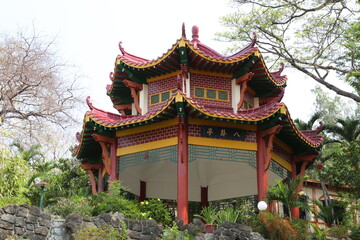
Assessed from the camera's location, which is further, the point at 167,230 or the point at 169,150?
the point at 169,150

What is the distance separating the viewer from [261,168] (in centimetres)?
1406

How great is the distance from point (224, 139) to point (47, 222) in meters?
6.06

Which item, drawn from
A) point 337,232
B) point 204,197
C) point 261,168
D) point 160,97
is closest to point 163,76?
point 160,97

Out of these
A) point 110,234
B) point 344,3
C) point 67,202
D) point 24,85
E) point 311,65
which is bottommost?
point 110,234

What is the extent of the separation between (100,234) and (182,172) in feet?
13.5

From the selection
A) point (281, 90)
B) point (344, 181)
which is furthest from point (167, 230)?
point (344, 181)

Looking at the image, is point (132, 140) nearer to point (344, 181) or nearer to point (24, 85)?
point (24, 85)

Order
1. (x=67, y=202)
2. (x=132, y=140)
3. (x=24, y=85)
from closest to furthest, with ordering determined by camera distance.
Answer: (x=67, y=202)
(x=24, y=85)
(x=132, y=140)

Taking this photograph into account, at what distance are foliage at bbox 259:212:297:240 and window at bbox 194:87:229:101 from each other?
5274 mm

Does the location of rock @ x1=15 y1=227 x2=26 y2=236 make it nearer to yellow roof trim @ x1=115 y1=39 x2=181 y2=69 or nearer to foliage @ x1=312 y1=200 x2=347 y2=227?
yellow roof trim @ x1=115 y1=39 x2=181 y2=69

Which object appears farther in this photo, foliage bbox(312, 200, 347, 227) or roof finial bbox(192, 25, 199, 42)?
roof finial bbox(192, 25, 199, 42)

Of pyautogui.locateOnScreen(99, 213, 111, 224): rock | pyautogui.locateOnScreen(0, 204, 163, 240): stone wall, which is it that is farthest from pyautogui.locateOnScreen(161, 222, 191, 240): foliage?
pyautogui.locateOnScreen(99, 213, 111, 224): rock

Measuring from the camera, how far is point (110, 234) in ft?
32.3

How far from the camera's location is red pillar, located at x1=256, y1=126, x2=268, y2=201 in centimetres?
1369
